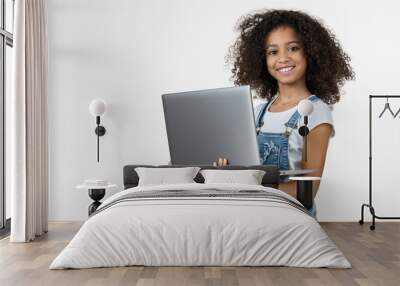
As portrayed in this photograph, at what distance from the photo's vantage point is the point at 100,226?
14.0 ft

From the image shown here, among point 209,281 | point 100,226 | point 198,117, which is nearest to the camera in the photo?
point 209,281

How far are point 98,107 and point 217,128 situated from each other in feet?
4.99

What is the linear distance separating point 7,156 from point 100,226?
2483 mm

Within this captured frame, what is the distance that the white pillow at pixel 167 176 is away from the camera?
601 cm

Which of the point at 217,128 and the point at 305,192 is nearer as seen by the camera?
the point at 217,128

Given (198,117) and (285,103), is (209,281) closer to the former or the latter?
(198,117)

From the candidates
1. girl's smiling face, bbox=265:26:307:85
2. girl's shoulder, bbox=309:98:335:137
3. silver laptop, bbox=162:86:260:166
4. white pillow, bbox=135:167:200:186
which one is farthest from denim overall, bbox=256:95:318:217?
white pillow, bbox=135:167:200:186

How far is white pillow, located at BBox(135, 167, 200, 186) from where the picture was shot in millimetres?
6008

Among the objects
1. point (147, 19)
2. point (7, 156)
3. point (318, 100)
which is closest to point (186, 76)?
point (147, 19)

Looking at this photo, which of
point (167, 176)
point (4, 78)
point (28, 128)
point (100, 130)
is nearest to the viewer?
point (28, 128)

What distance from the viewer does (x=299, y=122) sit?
21.7ft

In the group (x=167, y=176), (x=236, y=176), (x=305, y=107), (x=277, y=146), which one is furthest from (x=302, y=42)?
(x=167, y=176)

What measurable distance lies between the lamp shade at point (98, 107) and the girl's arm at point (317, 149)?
7.40 ft

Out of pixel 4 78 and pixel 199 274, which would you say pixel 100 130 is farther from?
pixel 199 274
